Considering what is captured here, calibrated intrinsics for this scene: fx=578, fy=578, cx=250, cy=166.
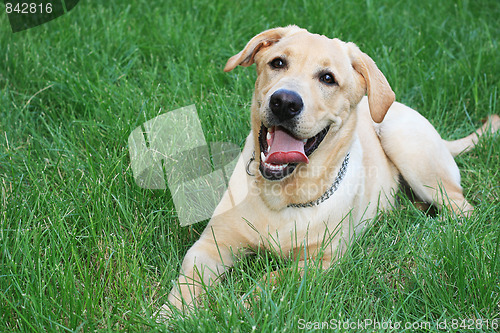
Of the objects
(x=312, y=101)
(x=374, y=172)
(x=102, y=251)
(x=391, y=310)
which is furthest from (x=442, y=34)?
(x=102, y=251)

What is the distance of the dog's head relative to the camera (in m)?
2.71

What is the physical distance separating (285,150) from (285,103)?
268 mm

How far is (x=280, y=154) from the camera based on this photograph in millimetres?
2803

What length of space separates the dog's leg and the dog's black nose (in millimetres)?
1329

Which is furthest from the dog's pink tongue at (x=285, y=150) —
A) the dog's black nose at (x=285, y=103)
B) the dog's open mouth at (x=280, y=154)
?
the dog's black nose at (x=285, y=103)

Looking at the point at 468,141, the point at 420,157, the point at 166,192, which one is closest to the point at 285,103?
the point at 166,192

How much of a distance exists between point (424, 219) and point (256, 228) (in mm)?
961

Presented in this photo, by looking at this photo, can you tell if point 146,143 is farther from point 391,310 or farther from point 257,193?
point 391,310

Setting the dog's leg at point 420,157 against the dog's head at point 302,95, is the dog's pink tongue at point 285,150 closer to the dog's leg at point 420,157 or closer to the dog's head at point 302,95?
the dog's head at point 302,95

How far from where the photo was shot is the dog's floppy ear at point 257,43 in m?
3.04

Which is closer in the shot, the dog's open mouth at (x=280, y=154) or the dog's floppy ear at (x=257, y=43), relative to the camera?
the dog's open mouth at (x=280, y=154)

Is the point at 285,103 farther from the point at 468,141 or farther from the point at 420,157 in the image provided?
the point at 468,141

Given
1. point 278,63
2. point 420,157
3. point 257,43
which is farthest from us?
point 420,157

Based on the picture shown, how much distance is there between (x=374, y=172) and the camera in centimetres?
349
